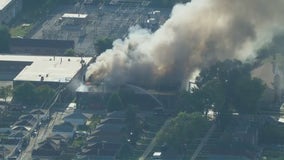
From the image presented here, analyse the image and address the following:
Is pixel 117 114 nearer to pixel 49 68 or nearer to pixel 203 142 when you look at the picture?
pixel 203 142

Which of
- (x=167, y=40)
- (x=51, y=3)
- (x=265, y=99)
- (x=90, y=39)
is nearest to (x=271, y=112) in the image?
(x=265, y=99)

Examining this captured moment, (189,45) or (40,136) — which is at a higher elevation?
(189,45)

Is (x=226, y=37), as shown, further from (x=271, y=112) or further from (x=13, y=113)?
(x=13, y=113)

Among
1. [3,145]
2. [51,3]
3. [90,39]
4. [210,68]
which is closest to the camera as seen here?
[3,145]

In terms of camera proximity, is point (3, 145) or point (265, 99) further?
point (265, 99)

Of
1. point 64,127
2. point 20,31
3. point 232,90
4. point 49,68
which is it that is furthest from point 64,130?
point 20,31

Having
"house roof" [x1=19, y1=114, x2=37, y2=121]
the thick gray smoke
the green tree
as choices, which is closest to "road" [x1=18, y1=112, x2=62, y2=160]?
"house roof" [x1=19, y1=114, x2=37, y2=121]

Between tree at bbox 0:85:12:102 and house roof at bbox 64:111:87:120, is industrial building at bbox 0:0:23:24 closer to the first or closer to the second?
tree at bbox 0:85:12:102
